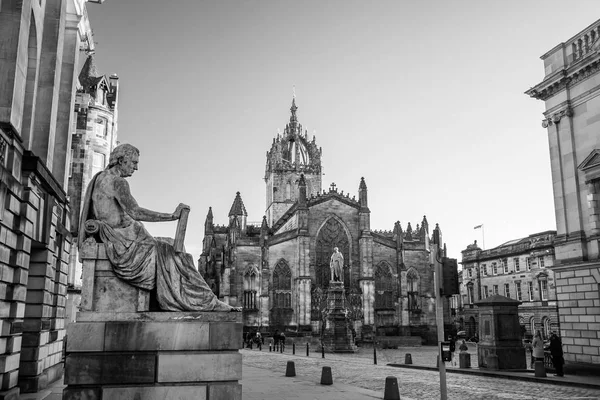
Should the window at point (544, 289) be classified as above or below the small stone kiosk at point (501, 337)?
above

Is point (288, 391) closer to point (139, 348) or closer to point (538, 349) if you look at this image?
Result: point (139, 348)

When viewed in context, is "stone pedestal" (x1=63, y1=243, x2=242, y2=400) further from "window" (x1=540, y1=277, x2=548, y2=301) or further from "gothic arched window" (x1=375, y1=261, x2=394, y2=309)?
"window" (x1=540, y1=277, x2=548, y2=301)

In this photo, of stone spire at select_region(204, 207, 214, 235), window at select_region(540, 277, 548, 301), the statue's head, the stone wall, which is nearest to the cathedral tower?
stone spire at select_region(204, 207, 214, 235)

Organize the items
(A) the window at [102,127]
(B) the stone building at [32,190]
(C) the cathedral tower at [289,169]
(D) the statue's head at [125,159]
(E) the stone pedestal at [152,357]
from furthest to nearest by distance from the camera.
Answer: (C) the cathedral tower at [289,169], (A) the window at [102,127], (B) the stone building at [32,190], (D) the statue's head at [125,159], (E) the stone pedestal at [152,357]

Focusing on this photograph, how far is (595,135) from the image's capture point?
2048 centimetres

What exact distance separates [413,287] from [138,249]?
52429mm

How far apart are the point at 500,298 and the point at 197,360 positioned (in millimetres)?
16998

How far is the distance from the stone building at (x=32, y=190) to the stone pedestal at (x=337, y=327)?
23.9 metres

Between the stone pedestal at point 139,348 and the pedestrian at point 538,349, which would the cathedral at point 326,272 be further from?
the stone pedestal at point 139,348

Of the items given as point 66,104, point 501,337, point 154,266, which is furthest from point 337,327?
point 154,266

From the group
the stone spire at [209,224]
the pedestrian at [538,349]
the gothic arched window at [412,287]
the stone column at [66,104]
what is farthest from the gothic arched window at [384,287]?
the stone column at [66,104]

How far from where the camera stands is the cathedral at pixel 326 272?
171 feet

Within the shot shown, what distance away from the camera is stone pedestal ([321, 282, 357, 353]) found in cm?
3769

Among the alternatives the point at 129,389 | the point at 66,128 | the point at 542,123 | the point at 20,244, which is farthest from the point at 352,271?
the point at 129,389
